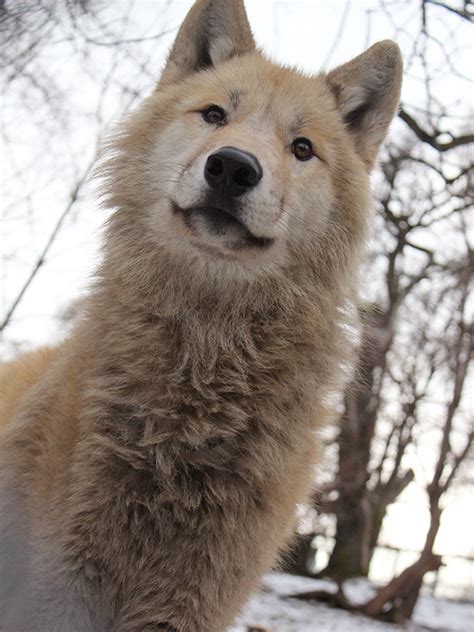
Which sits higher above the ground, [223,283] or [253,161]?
[253,161]

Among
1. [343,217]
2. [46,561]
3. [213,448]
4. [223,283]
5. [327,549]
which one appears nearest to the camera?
[46,561]

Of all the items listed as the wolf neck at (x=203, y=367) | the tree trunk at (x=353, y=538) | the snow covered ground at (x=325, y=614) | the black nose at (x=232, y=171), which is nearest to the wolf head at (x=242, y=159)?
the black nose at (x=232, y=171)

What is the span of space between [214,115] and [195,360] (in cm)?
Result: 122

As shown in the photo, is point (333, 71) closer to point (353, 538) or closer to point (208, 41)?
point (208, 41)

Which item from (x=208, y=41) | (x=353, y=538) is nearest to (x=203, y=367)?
(x=208, y=41)

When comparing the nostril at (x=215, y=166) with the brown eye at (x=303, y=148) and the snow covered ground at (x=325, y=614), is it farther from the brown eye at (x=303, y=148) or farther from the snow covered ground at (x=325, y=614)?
the snow covered ground at (x=325, y=614)

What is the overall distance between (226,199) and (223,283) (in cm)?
44

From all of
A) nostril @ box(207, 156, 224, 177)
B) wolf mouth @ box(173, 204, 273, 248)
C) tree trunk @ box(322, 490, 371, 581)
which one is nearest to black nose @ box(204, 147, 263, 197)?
nostril @ box(207, 156, 224, 177)

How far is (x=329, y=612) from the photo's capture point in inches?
351

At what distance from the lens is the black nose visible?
9.20 ft

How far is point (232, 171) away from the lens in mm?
2838

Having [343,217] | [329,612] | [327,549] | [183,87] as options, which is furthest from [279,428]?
[327,549]

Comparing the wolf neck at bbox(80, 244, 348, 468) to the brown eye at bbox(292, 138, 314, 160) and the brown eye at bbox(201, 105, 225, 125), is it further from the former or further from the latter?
the brown eye at bbox(201, 105, 225, 125)

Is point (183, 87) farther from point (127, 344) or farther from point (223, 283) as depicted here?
point (127, 344)
